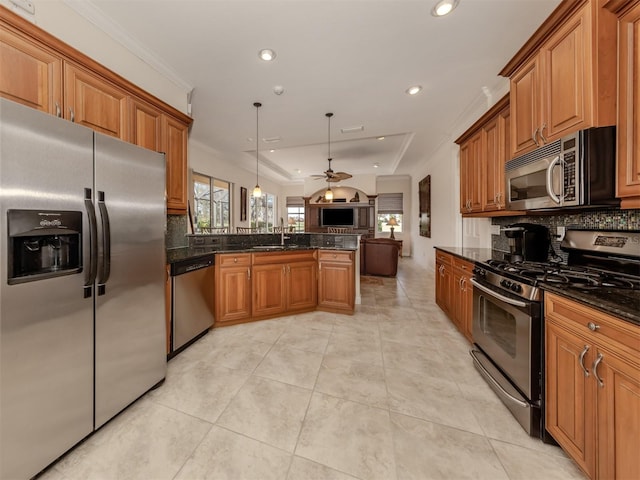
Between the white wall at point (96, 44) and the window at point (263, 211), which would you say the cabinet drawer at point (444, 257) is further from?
the window at point (263, 211)

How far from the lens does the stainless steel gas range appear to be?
1402mm

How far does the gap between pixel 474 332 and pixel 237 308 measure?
2587 mm

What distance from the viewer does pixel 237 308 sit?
304cm

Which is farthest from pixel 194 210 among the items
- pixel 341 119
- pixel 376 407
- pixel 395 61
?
pixel 376 407

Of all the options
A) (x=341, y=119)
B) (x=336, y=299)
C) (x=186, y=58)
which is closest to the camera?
(x=186, y=58)

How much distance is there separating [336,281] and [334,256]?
1.19 feet

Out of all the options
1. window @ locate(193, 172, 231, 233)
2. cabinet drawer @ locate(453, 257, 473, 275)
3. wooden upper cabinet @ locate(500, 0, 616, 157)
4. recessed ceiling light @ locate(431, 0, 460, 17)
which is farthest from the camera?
window @ locate(193, 172, 231, 233)

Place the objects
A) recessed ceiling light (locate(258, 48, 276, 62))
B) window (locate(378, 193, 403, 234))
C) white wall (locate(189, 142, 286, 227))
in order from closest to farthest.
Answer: recessed ceiling light (locate(258, 48, 276, 62)), white wall (locate(189, 142, 286, 227)), window (locate(378, 193, 403, 234))

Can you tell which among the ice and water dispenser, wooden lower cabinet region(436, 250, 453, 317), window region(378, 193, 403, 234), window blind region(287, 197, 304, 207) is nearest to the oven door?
wooden lower cabinet region(436, 250, 453, 317)

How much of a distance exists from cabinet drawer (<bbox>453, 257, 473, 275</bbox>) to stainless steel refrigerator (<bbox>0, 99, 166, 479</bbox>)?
2.84 metres

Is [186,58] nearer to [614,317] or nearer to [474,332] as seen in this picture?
[614,317]

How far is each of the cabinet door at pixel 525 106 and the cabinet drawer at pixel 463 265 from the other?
108cm

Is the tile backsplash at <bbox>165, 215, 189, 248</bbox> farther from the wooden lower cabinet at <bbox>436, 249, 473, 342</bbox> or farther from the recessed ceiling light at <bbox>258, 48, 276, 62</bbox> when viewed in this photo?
the wooden lower cabinet at <bbox>436, 249, 473, 342</bbox>

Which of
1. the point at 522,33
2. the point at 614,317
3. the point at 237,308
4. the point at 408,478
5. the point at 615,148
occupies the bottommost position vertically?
the point at 408,478
